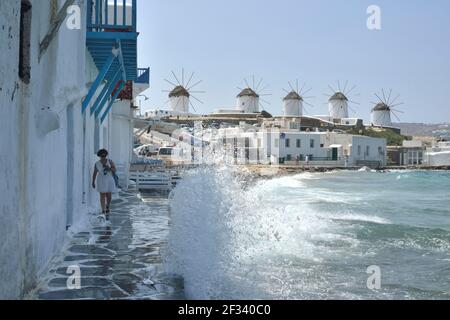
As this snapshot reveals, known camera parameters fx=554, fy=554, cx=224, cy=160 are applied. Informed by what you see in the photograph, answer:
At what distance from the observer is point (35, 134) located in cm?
589

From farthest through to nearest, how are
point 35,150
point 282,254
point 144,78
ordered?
point 144,78 < point 282,254 < point 35,150

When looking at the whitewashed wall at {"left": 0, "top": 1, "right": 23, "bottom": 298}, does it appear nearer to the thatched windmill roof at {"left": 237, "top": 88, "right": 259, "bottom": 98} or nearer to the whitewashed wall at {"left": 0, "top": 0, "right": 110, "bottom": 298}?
the whitewashed wall at {"left": 0, "top": 0, "right": 110, "bottom": 298}

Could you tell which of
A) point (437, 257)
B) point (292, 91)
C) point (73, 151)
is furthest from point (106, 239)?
point (292, 91)

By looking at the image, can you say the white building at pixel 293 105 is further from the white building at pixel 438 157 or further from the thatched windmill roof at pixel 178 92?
the white building at pixel 438 157

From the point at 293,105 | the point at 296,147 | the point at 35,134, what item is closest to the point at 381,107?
the point at 293,105

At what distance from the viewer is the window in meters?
5.22

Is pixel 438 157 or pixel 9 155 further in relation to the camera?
pixel 438 157

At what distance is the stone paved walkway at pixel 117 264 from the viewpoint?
19.3 feet

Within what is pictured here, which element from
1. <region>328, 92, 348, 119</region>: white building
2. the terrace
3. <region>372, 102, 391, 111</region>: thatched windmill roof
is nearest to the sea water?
the terrace

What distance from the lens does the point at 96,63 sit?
12320 mm

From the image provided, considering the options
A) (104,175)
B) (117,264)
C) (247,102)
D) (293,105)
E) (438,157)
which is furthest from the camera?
(293,105)

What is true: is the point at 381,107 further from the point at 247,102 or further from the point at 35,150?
the point at 35,150

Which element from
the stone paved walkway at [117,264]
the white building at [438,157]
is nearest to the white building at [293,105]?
the white building at [438,157]

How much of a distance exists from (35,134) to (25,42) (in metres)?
1.03
